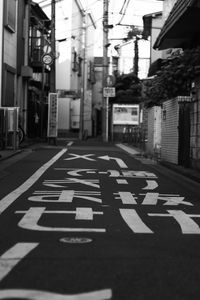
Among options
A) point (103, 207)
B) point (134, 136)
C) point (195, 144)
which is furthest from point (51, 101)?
point (103, 207)

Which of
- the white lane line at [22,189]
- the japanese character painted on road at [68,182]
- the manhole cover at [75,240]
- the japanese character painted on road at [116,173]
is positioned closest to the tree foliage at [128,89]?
the japanese character painted on road at [116,173]

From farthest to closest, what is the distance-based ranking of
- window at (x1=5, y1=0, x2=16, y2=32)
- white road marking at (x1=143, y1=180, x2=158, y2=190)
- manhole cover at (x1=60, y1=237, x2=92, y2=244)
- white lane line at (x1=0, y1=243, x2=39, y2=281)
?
window at (x1=5, y1=0, x2=16, y2=32) < white road marking at (x1=143, y1=180, x2=158, y2=190) < manhole cover at (x1=60, y1=237, x2=92, y2=244) < white lane line at (x1=0, y1=243, x2=39, y2=281)

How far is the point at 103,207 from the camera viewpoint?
31.4 ft

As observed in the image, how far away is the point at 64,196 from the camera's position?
10.7 m

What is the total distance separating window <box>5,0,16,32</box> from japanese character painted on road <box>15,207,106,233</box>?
1835 cm

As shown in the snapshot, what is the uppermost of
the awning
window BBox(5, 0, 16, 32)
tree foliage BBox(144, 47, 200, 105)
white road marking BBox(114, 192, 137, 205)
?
window BBox(5, 0, 16, 32)

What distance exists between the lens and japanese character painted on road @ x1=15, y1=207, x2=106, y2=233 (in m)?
7.51

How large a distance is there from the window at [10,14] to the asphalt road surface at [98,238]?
13.7 metres

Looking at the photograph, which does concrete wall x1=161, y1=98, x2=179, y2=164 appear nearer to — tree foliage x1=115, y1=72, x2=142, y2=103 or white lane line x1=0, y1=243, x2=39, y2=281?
white lane line x1=0, y1=243, x2=39, y2=281

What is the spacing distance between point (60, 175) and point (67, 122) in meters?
31.1

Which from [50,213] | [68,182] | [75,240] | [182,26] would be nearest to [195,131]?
[182,26]

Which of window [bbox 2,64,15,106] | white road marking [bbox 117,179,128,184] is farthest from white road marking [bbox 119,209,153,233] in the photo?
window [bbox 2,64,15,106]

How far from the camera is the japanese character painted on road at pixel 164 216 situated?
7.68 meters

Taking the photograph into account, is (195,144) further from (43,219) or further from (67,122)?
(67,122)
